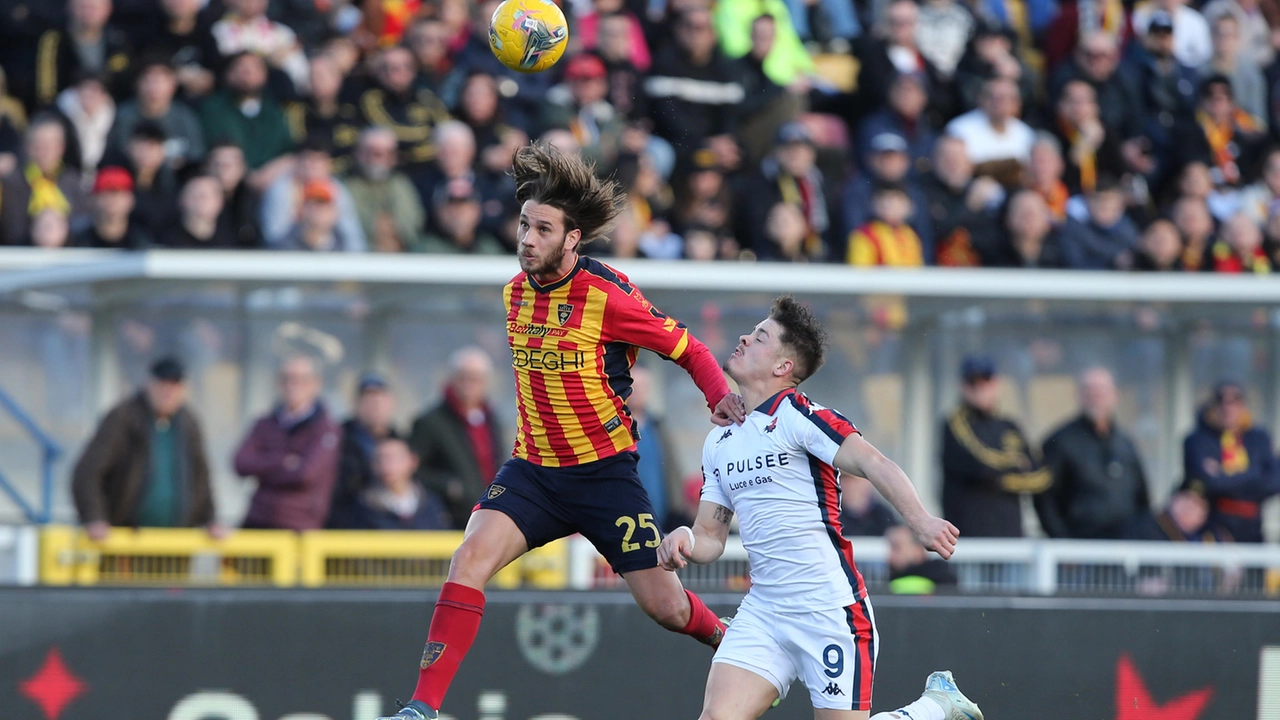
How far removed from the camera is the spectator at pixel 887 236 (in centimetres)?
1129

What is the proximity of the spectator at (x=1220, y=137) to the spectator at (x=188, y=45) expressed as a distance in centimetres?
728

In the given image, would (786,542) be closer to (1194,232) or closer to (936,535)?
(936,535)

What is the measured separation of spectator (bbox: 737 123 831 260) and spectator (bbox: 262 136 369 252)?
256 cm

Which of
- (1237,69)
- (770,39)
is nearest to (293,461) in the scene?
(770,39)

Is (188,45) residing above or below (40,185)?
above

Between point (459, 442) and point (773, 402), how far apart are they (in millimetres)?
4209

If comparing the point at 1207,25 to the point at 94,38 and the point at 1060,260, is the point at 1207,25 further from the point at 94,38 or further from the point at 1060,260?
the point at 94,38

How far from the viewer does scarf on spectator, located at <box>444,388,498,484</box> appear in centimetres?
1009

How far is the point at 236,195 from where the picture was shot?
10.8m

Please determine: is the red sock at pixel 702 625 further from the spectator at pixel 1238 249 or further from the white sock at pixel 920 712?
the spectator at pixel 1238 249

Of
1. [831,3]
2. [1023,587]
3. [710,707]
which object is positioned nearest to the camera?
[710,707]

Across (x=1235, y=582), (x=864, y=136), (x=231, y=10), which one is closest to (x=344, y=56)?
(x=231, y=10)

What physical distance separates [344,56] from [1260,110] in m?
7.52

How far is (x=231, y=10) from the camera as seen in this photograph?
11.9m
